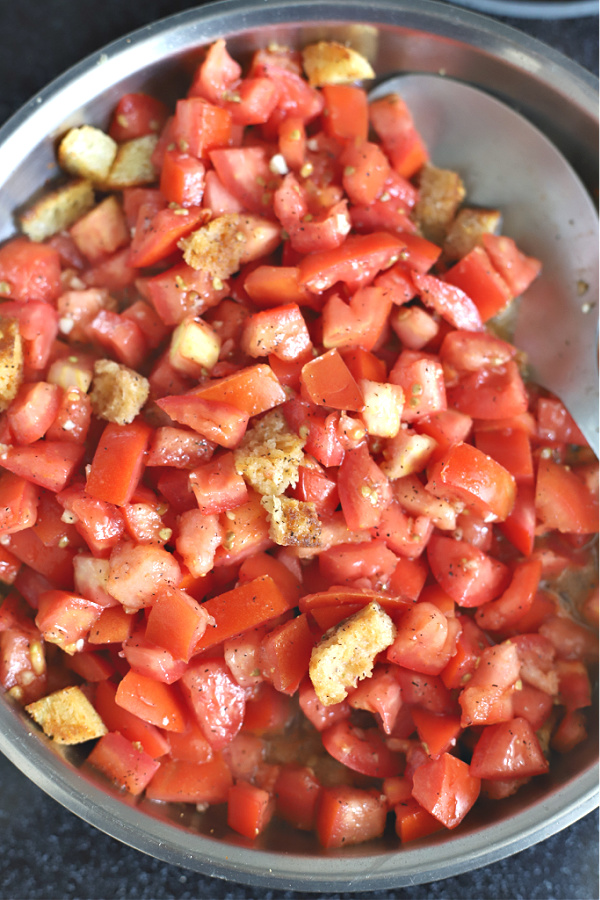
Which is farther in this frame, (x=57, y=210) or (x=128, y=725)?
(x=57, y=210)

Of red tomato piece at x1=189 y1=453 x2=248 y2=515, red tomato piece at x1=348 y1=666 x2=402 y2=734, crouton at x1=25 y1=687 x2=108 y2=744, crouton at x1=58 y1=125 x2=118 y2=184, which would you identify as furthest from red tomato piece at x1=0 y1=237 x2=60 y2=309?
red tomato piece at x1=348 y1=666 x2=402 y2=734

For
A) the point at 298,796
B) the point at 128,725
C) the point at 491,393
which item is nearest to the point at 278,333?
the point at 491,393

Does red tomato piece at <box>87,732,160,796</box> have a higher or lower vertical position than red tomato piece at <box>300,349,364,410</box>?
lower

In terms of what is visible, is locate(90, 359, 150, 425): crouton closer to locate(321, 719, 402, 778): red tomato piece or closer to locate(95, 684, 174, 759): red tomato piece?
locate(95, 684, 174, 759): red tomato piece

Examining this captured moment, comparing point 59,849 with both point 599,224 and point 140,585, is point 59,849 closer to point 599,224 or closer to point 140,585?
point 140,585

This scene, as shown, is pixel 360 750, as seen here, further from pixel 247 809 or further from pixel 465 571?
pixel 465 571

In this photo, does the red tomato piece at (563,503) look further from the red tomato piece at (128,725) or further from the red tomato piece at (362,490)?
the red tomato piece at (128,725)
